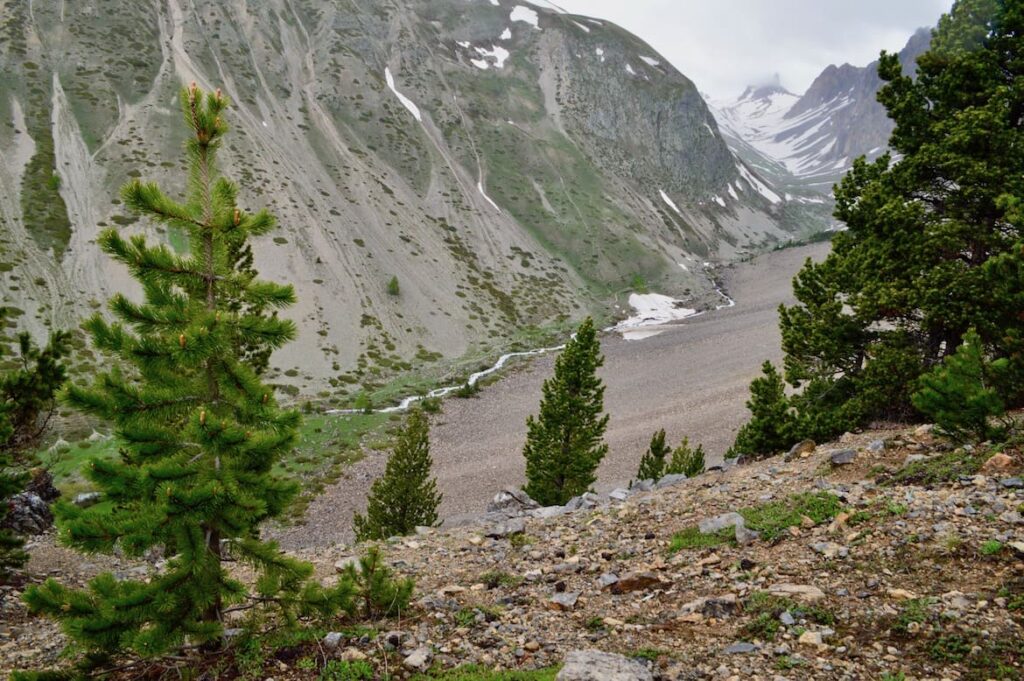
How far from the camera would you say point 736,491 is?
1293 cm

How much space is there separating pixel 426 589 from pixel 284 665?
3.29 meters

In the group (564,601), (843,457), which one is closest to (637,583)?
(564,601)

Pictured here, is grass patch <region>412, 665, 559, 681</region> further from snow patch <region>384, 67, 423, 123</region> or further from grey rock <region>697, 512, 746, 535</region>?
snow patch <region>384, 67, 423, 123</region>

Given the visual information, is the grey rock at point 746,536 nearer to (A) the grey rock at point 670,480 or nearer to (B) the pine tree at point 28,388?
(A) the grey rock at point 670,480

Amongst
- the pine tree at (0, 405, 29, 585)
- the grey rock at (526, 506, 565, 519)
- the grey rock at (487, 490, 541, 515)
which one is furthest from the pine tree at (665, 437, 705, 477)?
the pine tree at (0, 405, 29, 585)

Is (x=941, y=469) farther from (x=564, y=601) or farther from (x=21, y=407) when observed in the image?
(x=21, y=407)

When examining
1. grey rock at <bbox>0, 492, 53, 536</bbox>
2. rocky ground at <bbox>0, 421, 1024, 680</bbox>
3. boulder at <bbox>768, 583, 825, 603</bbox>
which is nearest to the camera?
rocky ground at <bbox>0, 421, 1024, 680</bbox>

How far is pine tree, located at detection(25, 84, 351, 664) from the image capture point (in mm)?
6035

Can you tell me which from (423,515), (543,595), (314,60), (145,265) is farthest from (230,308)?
(314,60)

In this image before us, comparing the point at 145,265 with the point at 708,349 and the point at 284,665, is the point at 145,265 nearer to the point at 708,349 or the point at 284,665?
the point at 284,665

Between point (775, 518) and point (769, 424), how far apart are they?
9483mm

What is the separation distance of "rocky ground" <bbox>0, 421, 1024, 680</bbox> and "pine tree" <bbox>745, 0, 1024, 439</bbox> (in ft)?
14.5

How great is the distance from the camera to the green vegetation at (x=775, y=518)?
983cm

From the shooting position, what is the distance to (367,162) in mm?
93812
